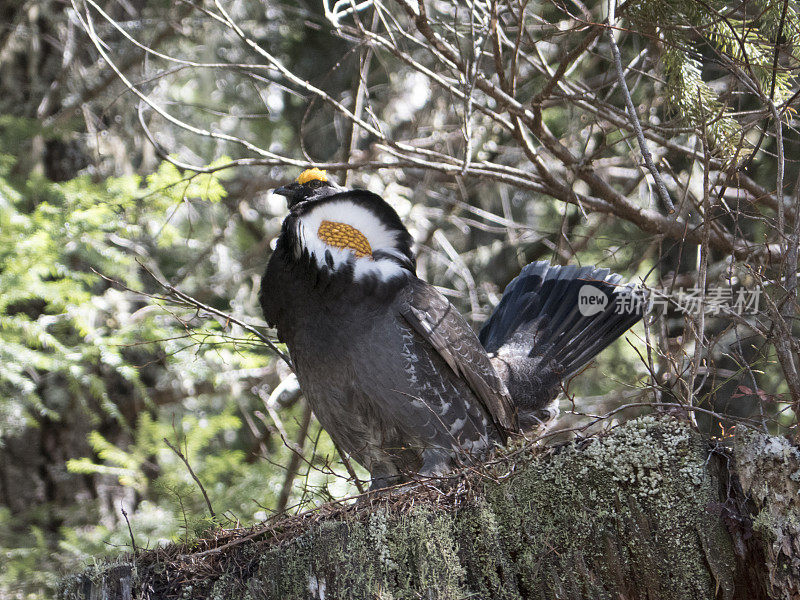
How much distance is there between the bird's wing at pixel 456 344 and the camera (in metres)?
4.21

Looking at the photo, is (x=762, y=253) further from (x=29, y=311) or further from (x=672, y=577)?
(x=29, y=311)

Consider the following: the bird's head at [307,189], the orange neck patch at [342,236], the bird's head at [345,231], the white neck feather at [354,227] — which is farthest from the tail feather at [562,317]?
the bird's head at [307,189]

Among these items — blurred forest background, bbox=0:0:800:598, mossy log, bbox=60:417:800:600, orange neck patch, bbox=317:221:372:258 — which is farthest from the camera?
orange neck patch, bbox=317:221:372:258

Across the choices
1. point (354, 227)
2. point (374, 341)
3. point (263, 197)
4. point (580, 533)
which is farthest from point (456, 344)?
point (263, 197)

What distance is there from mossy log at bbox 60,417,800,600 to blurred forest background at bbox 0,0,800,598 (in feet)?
2.43

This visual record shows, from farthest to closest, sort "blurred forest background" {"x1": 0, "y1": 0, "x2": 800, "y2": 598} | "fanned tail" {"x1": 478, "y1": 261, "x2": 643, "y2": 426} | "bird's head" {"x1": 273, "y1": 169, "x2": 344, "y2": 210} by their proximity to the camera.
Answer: "fanned tail" {"x1": 478, "y1": 261, "x2": 643, "y2": 426}
"bird's head" {"x1": 273, "y1": 169, "x2": 344, "y2": 210}
"blurred forest background" {"x1": 0, "y1": 0, "x2": 800, "y2": 598}

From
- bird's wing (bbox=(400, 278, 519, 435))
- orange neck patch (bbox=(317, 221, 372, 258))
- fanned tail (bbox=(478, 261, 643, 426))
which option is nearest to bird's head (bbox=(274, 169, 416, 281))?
orange neck patch (bbox=(317, 221, 372, 258))

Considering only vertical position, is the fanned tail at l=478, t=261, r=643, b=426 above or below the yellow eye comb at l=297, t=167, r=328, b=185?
below

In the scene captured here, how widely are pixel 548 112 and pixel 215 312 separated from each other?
16.2ft

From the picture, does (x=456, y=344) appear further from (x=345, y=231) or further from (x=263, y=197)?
(x=263, y=197)

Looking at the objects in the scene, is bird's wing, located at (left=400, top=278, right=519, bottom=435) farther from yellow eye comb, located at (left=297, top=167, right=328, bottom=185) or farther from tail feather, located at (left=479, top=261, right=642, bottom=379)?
yellow eye comb, located at (left=297, top=167, right=328, bottom=185)

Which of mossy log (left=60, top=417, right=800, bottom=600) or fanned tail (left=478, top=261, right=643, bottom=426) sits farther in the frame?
fanned tail (left=478, top=261, right=643, bottom=426)

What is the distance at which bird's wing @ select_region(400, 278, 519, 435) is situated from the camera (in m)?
4.21

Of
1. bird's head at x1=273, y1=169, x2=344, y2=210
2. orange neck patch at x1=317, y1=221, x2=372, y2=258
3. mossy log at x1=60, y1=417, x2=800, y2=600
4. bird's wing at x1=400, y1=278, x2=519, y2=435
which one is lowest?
mossy log at x1=60, y1=417, x2=800, y2=600
